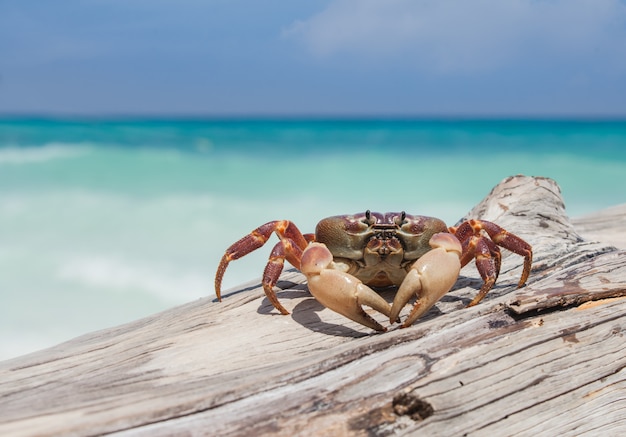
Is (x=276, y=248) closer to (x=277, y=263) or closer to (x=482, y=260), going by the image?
(x=277, y=263)

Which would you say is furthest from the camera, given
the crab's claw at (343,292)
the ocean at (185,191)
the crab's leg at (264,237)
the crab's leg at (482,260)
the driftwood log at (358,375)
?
the ocean at (185,191)

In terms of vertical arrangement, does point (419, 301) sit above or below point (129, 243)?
above

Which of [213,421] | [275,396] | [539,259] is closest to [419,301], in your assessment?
[275,396]

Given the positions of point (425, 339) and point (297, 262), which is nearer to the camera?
point (425, 339)

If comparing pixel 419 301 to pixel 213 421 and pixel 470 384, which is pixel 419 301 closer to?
pixel 470 384

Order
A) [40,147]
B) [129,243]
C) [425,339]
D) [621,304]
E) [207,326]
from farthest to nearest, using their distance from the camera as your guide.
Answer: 1. [40,147]
2. [129,243]
3. [207,326]
4. [621,304]
5. [425,339]

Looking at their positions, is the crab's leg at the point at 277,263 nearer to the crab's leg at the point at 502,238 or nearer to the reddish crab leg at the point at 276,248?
the reddish crab leg at the point at 276,248

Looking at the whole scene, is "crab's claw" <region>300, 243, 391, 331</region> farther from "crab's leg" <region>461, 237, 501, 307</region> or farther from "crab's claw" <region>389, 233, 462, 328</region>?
"crab's leg" <region>461, 237, 501, 307</region>

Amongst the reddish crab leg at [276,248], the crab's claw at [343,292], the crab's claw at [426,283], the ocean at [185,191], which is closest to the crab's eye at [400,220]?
the crab's claw at [426,283]
